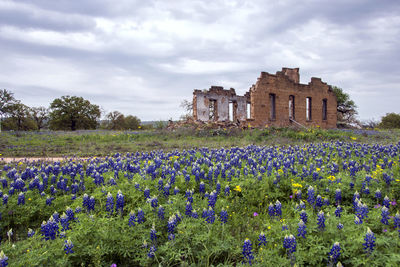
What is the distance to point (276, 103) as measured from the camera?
26188 mm

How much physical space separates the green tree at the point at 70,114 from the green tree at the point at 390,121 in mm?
53294

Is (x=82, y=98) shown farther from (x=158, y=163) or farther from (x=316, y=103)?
(x=158, y=163)

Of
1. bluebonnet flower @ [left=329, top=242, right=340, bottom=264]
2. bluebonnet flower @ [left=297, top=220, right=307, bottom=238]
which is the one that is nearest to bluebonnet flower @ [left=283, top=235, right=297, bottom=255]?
bluebonnet flower @ [left=297, top=220, right=307, bottom=238]

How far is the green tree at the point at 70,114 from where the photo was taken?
157ft

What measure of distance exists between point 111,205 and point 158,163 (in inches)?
110

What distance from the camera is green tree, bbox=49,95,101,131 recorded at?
157ft

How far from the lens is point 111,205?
3451mm

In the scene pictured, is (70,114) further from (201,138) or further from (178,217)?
(178,217)

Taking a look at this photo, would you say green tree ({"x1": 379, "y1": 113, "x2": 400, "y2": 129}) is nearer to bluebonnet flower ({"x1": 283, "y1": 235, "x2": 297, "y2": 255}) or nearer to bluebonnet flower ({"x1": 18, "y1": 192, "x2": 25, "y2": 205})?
bluebonnet flower ({"x1": 283, "y1": 235, "x2": 297, "y2": 255})

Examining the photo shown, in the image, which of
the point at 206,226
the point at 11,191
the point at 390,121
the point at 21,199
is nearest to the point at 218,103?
the point at 11,191

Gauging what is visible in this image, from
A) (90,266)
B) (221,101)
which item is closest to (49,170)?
(90,266)

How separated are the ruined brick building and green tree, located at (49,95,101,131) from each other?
30.6 m

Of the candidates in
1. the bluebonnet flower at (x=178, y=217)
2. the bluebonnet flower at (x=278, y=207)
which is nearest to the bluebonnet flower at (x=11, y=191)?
the bluebonnet flower at (x=178, y=217)

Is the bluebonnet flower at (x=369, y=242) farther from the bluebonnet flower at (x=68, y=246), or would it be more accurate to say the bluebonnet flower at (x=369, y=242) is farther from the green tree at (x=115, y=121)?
the green tree at (x=115, y=121)
